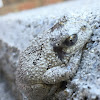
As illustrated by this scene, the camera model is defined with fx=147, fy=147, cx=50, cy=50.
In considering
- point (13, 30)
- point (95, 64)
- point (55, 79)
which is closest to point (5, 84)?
point (13, 30)

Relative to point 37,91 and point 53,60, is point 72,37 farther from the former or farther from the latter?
point 37,91

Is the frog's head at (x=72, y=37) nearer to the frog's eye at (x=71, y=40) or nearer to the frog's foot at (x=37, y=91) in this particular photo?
the frog's eye at (x=71, y=40)

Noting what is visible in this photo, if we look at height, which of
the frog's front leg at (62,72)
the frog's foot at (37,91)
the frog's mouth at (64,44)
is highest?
the frog's mouth at (64,44)

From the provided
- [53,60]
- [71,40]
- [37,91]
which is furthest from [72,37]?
[37,91]

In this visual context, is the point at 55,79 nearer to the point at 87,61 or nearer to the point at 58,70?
the point at 58,70

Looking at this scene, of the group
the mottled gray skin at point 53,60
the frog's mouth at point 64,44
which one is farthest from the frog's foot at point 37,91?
the frog's mouth at point 64,44

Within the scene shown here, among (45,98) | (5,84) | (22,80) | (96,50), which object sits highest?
(96,50)

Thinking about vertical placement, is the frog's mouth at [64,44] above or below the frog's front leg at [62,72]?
above

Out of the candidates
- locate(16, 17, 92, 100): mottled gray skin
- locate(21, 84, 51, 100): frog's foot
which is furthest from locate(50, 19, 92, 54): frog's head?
locate(21, 84, 51, 100): frog's foot
